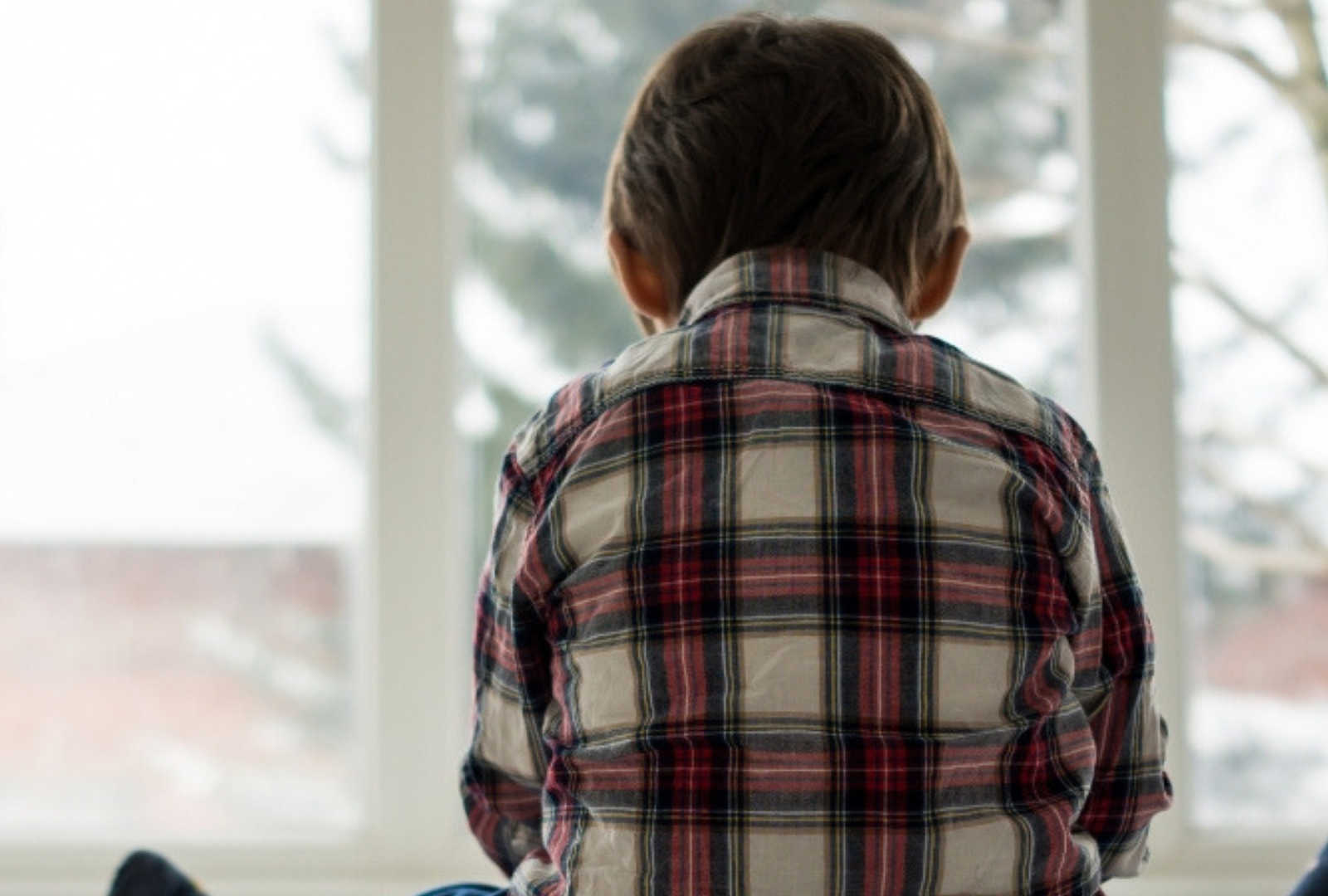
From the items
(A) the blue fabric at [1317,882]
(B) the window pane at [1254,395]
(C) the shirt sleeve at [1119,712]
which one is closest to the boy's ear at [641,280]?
(C) the shirt sleeve at [1119,712]

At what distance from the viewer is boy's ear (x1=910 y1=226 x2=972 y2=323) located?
1.13 metres

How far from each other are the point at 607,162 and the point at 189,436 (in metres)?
0.57

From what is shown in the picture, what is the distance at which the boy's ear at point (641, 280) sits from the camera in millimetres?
1120

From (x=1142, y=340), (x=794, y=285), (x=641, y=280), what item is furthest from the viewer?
(x=1142, y=340)

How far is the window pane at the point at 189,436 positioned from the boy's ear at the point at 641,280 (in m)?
0.74

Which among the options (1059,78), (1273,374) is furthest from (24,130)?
(1273,374)

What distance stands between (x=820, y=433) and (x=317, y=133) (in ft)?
3.45

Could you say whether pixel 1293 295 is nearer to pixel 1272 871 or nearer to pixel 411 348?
pixel 1272 871

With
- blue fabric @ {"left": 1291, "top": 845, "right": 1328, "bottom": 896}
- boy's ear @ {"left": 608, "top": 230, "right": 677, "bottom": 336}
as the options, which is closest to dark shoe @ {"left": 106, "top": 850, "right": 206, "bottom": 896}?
boy's ear @ {"left": 608, "top": 230, "right": 677, "bottom": 336}

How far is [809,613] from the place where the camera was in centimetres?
95

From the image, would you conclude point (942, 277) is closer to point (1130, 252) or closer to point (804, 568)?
point (804, 568)

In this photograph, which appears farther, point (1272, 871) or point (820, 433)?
point (1272, 871)

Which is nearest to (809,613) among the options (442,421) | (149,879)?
(149,879)

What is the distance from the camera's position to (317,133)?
1820mm
